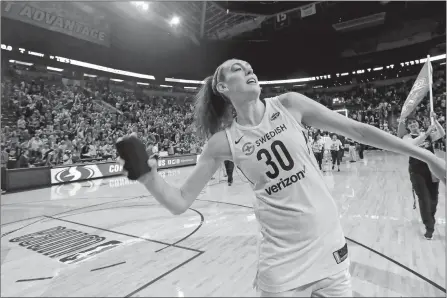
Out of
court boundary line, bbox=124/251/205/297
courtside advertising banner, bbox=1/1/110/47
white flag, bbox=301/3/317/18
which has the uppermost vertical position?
white flag, bbox=301/3/317/18

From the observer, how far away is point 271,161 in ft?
4.53

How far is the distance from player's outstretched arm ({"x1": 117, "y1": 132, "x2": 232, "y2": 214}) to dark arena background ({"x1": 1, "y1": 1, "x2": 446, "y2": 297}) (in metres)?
0.29

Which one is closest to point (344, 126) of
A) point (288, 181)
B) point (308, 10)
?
point (288, 181)

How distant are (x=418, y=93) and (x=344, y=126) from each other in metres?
3.79

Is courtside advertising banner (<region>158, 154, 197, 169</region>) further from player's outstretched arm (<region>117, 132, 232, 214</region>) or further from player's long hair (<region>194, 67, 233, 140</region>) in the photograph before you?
player's outstretched arm (<region>117, 132, 232, 214</region>)

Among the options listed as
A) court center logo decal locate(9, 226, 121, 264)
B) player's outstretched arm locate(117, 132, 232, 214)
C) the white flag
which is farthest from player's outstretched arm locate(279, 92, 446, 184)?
the white flag

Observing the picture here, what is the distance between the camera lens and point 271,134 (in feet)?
4.68

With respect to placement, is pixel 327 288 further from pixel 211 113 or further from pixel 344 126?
pixel 211 113

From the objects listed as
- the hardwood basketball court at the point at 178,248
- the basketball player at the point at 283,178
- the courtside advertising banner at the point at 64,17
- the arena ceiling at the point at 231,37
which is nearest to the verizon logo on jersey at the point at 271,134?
the basketball player at the point at 283,178

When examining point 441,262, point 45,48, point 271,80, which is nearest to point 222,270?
point 441,262

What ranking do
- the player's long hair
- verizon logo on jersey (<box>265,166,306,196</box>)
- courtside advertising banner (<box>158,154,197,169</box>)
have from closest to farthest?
verizon logo on jersey (<box>265,166,306,196</box>) < the player's long hair < courtside advertising banner (<box>158,154,197,169</box>)

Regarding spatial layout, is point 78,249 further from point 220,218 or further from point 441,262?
point 441,262

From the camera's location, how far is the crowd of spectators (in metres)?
11.9

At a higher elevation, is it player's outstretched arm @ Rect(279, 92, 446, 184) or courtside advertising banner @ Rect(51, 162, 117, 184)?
player's outstretched arm @ Rect(279, 92, 446, 184)
